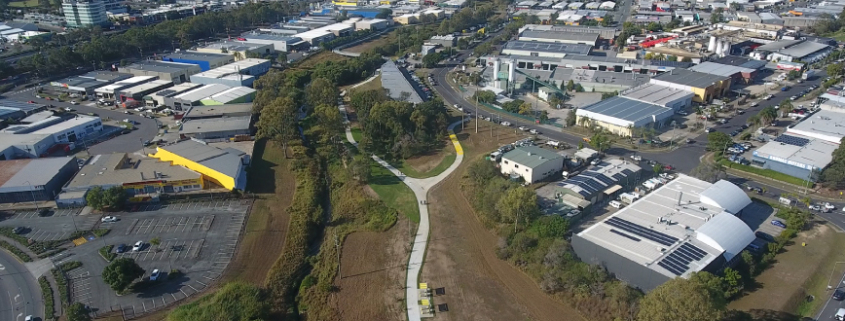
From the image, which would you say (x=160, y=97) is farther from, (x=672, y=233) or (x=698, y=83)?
(x=698, y=83)

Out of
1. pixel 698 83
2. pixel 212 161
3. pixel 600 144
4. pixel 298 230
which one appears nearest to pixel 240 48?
pixel 212 161

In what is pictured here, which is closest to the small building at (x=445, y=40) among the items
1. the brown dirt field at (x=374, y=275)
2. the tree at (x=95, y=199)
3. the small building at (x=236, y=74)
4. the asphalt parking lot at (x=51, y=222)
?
the small building at (x=236, y=74)

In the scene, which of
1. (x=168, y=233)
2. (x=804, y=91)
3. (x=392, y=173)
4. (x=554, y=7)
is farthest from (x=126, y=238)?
Answer: (x=554, y=7)

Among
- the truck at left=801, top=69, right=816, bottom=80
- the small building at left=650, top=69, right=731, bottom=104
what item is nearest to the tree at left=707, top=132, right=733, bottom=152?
the small building at left=650, top=69, right=731, bottom=104

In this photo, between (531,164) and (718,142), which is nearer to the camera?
(531,164)

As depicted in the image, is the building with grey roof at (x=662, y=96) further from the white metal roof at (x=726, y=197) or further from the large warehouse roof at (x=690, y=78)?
the white metal roof at (x=726, y=197)

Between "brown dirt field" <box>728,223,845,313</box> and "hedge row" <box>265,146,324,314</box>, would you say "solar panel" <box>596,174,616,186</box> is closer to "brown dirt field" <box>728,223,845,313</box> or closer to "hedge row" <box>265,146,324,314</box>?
"brown dirt field" <box>728,223,845,313</box>

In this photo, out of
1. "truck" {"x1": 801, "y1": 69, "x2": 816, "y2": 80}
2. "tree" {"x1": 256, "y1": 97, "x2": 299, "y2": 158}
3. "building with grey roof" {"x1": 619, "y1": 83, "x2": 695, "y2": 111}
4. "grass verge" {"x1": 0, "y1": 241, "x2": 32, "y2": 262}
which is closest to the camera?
"grass verge" {"x1": 0, "y1": 241, "x2": 32, "y2": 262}
